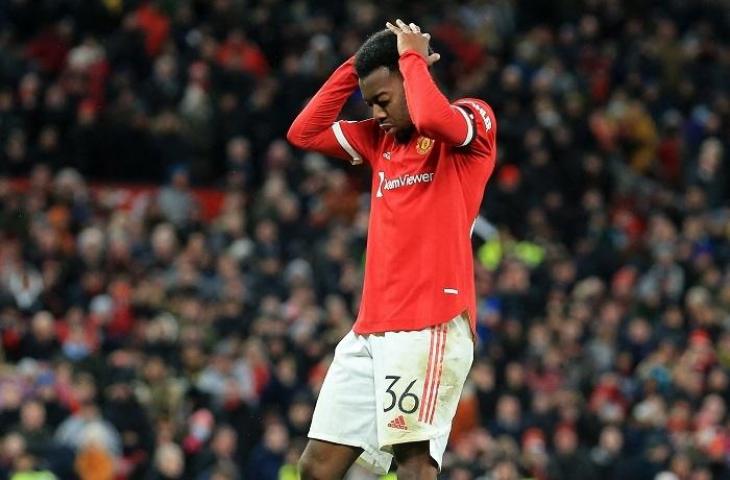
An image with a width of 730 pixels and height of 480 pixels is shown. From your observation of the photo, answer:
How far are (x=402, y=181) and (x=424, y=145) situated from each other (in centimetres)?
16

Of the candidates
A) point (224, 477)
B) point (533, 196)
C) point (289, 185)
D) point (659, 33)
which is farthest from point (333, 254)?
point (659, 33)

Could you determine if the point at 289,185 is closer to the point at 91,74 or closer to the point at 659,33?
the point at 91,74

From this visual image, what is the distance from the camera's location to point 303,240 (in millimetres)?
16906

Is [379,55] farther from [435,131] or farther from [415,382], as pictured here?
[415,382]

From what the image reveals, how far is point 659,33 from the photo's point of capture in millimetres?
21438

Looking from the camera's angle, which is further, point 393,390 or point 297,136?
point 297,136

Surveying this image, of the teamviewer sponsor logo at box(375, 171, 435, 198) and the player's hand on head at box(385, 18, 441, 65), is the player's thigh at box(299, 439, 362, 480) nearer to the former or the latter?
the teamviewer sponsor logo at box(375, 171, 435, 198)

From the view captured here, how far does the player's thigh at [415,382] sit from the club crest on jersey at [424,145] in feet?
2.12

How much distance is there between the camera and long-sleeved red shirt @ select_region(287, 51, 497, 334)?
20.2 feet

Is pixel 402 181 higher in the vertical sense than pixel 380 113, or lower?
lower

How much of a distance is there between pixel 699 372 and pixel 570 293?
1948mm

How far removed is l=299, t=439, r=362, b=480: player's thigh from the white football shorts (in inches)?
1.4

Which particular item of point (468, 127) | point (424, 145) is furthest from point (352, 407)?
point (468, 127)

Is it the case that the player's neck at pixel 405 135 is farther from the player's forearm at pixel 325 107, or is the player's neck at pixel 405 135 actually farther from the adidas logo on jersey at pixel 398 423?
the adidas logo on jersey at pixel 398 423
